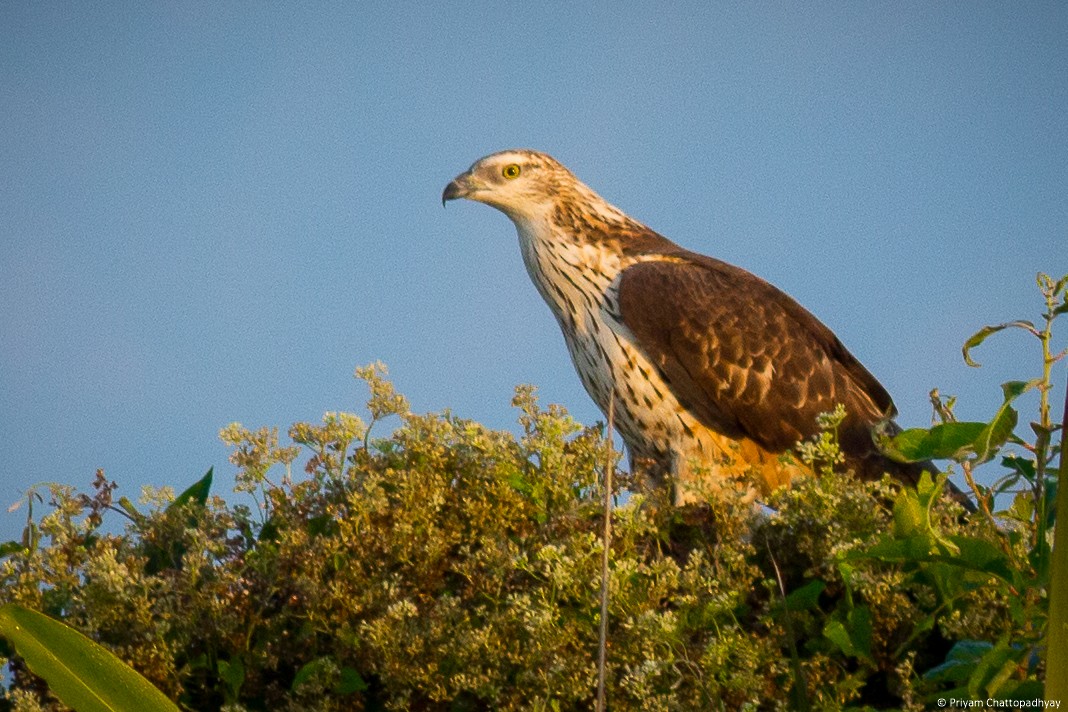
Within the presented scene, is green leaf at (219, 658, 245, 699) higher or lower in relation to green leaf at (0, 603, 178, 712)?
higher

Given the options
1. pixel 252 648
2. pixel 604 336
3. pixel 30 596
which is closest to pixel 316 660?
pixel 252 648

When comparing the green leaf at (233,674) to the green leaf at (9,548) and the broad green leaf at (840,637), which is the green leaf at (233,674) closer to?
the green leaf at (9,548)

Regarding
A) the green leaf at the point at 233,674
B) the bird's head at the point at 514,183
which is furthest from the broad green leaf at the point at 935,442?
the bird's head at the point at 514,183

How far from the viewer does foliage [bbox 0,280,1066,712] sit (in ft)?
9.14

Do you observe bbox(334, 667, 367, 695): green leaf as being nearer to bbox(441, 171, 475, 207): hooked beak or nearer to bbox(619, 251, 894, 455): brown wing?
bbox(619, 251, 894, 455): brown wing

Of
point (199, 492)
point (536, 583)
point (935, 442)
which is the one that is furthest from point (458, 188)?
point (935, 442)

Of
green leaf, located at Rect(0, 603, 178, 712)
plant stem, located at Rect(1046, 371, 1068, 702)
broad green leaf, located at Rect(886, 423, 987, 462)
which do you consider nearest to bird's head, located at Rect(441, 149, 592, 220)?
broad green leaf, located at Rect(886, 423, 987, 462)

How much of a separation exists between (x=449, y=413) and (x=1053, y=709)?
2.19m

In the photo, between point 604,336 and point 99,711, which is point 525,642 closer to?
point 99,711

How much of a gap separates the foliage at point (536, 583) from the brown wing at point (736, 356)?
2.39 meters

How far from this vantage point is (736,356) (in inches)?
241

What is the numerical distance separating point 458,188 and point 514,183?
1.11ft

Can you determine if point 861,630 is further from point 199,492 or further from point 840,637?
point 199,492

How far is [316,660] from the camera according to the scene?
→ 312 centimetres
